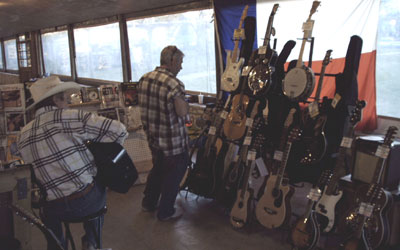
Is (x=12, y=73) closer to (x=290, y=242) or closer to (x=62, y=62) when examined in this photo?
(x=62, y=62)

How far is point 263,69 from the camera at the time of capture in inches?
114

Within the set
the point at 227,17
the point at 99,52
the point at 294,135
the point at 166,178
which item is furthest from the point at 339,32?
the point at 99,52

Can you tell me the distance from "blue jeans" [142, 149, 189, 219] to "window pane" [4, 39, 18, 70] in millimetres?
12370

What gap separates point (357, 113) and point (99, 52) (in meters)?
6.78

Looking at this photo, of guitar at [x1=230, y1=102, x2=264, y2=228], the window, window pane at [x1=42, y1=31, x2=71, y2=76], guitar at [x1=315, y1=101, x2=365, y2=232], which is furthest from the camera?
window pane at [x1=42, y1=31, x2=71, y2=76]

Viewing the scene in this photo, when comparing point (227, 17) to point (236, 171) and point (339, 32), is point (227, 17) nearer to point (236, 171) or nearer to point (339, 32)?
point (339, 32)

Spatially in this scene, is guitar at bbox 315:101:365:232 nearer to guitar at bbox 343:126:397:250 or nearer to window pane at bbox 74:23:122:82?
guitar at bbox 343:126:397:250

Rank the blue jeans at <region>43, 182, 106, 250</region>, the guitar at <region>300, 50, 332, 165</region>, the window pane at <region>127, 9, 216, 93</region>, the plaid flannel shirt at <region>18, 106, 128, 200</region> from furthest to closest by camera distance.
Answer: the window pane at <region>127, 9, 216, 93</region>, the guitar at <region>300, 50, 332, 165</region>, the blue jeans at <region>43, 182, 106, 250</region>, the plaid flannel shirt at <region>18, 106, 128, 200</region>

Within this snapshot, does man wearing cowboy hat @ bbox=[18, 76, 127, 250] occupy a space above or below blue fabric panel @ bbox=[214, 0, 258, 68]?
below

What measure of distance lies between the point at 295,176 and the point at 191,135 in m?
1.92

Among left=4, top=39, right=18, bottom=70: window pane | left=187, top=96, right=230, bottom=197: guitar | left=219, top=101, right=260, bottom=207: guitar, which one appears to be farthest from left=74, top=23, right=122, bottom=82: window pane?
left=4, top=39, right=18, bottom=70: window pane

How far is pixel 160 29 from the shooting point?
599 cm

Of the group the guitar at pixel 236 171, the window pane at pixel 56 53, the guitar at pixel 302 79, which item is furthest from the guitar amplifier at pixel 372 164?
the window pane at pixel 56 53

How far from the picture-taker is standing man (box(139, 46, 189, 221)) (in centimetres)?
273
